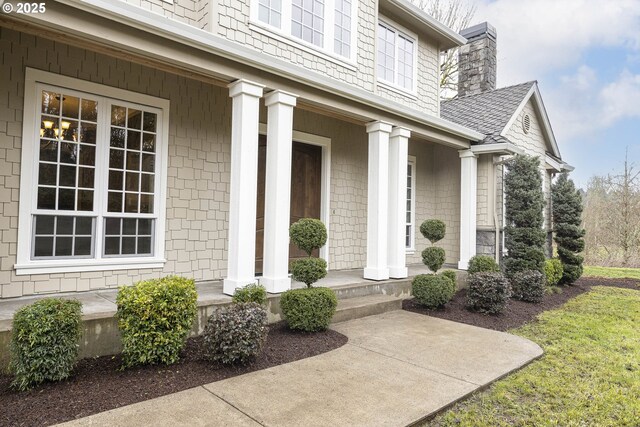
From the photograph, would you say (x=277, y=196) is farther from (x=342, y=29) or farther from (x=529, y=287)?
(x=529, y=287)

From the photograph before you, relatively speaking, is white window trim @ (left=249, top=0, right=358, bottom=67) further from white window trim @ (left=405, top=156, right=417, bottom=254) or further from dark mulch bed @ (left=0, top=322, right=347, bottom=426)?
dark mulch bed @ (left=0, top=322, right=347, bottom=426)

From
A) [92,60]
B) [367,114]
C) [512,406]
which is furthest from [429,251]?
[92,60]

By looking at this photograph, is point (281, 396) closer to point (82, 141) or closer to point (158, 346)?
point (158, 346)

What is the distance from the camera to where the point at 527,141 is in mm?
10414

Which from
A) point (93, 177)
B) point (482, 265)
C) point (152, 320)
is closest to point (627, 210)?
point (482, 265)

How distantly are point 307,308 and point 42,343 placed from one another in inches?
102

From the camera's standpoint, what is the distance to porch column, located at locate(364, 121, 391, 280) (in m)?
6.88

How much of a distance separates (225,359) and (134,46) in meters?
3.34

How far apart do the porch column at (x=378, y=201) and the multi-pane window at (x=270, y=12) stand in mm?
2344

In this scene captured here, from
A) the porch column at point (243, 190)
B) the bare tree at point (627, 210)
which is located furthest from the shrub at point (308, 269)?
the bare tree at point (627, 210)

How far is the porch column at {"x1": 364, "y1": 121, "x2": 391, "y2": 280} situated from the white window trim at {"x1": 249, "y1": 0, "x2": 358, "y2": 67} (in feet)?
4.37

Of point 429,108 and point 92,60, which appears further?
point 429,108

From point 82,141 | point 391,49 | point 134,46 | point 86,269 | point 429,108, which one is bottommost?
point 86,269

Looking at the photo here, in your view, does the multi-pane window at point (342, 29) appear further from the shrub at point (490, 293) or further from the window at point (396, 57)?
the shrub at point (490, 293)
